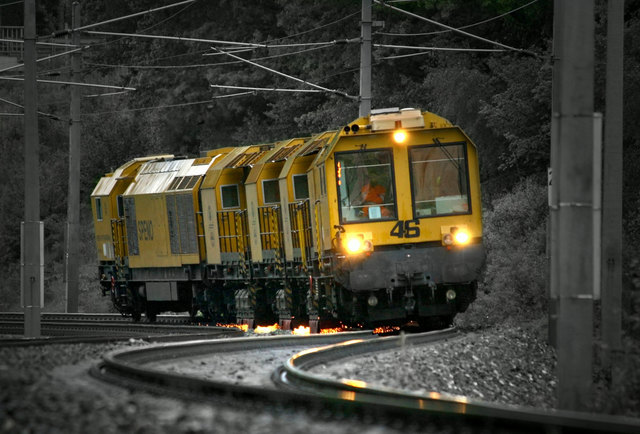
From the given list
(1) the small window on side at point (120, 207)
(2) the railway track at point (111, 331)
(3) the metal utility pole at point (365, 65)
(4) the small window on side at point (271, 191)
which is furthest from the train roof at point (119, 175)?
(3) the metal utility pole at point (365, 65)

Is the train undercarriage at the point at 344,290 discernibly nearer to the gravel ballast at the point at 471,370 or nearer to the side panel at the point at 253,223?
the side panel at the point at 253,223

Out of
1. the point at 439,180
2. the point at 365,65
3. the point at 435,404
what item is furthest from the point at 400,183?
the point at 435,404

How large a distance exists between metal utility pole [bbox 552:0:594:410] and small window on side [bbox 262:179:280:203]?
14623 millimetres

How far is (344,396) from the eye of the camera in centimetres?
1143

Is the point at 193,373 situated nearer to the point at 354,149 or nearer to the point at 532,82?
the point at 354,149

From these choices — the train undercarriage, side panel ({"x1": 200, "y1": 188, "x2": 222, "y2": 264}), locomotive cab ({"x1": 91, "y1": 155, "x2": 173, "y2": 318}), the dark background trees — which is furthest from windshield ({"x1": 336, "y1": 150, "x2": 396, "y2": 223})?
locomotive cab ({"x1": 91, "y1": 155, "x2": 173, "y2": 318})

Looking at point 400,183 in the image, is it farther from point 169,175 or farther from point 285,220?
point 169,175

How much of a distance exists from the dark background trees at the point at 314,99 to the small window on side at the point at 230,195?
→ 4.15 metres

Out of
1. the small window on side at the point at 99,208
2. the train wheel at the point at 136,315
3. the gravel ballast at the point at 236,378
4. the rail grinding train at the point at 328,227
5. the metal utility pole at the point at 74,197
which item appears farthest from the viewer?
the small window on side at the point at 99,208

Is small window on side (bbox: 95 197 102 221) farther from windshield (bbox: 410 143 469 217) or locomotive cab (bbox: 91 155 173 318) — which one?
windshield (bbox: 410 143 469 217)

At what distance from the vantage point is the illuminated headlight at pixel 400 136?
21.9 meters

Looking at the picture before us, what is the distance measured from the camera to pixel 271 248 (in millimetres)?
26312

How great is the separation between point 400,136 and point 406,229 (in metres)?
1.67

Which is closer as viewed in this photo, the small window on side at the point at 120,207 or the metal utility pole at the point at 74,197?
the small window on side at the point at 120,207
